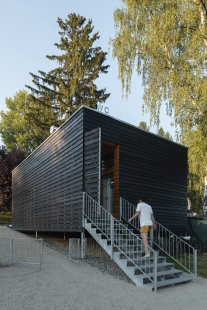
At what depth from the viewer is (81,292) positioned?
6270 millimetres

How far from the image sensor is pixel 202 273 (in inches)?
357

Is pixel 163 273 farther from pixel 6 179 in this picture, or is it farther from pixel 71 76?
pixel 71 76

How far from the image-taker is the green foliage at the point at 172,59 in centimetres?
1322

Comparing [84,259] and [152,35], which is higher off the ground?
[152,35]

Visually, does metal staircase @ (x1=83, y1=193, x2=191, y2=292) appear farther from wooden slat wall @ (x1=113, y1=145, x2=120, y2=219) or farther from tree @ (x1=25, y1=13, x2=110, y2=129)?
tree @ (x1=25, y1=13, x2=110, y2=129)

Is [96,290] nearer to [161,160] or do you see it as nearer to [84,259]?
[84,259]

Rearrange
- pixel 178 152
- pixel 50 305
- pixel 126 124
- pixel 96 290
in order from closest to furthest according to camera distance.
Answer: pixel 50 305 → pixel 96 290 → pixel 126 124 → pixel 178 152

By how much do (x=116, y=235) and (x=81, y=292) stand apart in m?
2.23

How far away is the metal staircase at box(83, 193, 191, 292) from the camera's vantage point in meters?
A: 7.08

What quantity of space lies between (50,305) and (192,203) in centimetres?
2807

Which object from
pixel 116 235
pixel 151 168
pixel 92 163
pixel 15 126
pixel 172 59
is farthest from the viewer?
pixel 15 126

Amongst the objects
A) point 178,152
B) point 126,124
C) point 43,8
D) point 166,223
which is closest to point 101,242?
point 126,124

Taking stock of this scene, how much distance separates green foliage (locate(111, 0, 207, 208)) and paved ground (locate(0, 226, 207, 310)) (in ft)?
22.5

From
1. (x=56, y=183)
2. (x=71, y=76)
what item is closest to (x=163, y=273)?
(x=56, y=183)
